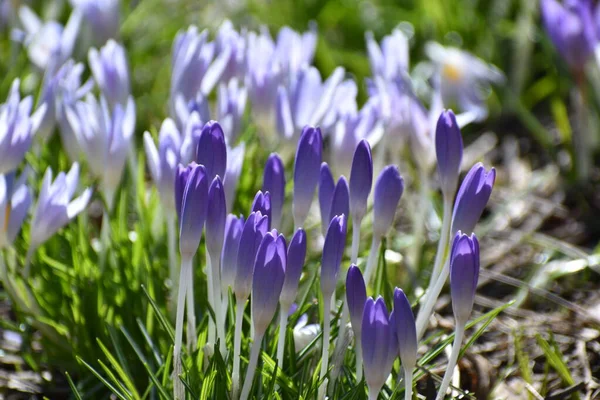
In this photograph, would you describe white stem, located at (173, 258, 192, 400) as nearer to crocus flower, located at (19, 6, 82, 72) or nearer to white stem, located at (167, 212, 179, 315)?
white stem, located at (167, 212, 179, 315)

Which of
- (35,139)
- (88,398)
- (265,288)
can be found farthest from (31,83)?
(265,288)

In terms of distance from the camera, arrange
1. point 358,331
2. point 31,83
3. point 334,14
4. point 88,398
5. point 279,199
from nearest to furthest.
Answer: point 358,331 → point 279,199 → point 88,398 → point 31,83 → point 334,14

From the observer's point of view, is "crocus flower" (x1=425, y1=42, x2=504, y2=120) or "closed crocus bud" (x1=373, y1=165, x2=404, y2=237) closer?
"closed crocus bud" (x1=373, y1=165, x2=404, y2=237)

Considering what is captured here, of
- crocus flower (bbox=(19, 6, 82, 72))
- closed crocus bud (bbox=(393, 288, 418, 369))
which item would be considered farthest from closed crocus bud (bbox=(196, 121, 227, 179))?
crocus flower (bbox=(19, 6, 82, 72))

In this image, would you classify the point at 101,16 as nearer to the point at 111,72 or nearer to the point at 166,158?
the point at 111,72

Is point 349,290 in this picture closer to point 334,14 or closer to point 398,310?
point 398,310

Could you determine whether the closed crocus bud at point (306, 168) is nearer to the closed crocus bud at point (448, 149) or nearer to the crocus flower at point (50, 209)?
the closed crocus bud at point (448, 149)
